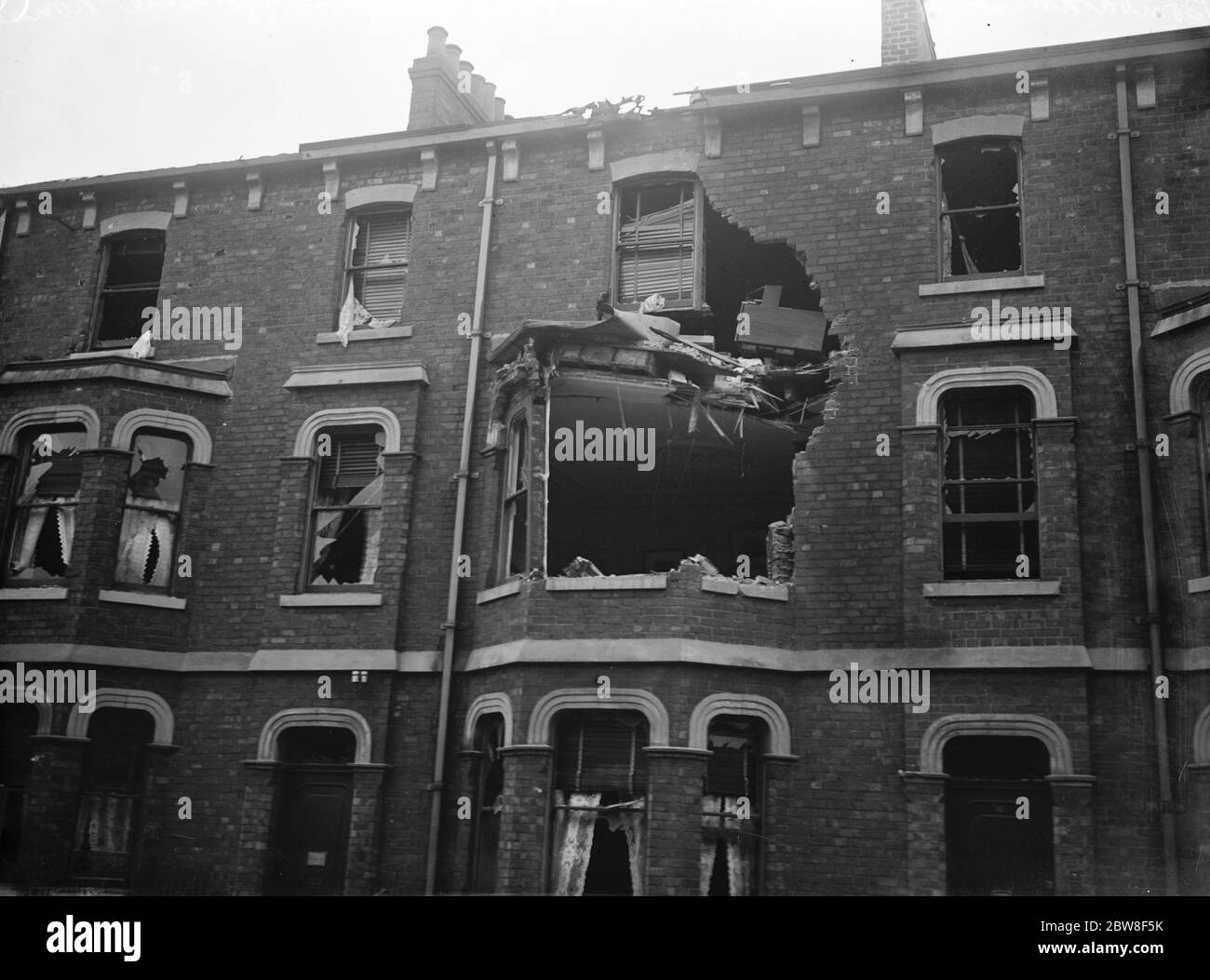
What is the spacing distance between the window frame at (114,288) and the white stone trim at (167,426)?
5.25 feet

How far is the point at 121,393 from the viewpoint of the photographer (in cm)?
1482

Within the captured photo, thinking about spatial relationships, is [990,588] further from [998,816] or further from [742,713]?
[742,713]

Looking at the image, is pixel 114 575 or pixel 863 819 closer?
pixel 863 819


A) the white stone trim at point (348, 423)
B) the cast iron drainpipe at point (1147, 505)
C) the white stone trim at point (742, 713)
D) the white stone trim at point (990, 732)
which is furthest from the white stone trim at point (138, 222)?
the cast iron drainpipe at point (1147, 505)

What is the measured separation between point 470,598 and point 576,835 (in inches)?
112

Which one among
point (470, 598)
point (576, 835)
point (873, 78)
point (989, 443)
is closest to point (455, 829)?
point (576, 835)

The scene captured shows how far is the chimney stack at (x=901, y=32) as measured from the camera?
15.3 m

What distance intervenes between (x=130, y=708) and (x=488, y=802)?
4123 mm

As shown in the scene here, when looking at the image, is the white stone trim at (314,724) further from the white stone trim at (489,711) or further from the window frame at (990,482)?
the window frame at (990,482)

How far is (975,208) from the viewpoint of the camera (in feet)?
45.3

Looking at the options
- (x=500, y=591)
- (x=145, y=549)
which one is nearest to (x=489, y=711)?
(x=500, y=591)
